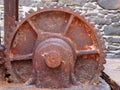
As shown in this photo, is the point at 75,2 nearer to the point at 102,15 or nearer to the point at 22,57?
the point at 102,15

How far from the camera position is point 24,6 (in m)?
7.08

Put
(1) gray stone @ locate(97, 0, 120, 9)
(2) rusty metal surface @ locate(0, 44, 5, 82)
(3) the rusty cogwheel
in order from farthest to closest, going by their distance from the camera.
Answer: (1) gray stone @ locate(97, 0, 120, 9)
(2) rusty metal surface @ locate(0, 44, 5, 82)
(3) the rusty cogwheel

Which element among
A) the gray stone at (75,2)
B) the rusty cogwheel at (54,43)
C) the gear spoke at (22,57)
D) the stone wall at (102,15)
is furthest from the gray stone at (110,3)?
the gear spoke at (22,57)

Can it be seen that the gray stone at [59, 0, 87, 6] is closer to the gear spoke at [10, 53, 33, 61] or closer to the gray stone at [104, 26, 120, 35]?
the gray stone at [104, 26, 120, 35]

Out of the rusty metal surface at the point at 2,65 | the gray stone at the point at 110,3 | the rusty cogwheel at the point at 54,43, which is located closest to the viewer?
the rusty cogwheel at the point at 54,43

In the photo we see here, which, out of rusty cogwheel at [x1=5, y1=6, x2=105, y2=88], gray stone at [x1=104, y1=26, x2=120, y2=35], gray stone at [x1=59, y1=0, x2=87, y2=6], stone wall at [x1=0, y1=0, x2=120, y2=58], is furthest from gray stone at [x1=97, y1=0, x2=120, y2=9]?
rusty cogwheel at [x1=5, y1=6, x2=105, y2=88]

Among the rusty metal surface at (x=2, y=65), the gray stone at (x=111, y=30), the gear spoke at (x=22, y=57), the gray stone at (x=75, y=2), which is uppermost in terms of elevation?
the gear spoke at (x=22, y=57)

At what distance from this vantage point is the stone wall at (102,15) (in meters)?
7.01

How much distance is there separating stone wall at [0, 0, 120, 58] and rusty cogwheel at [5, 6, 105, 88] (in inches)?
181

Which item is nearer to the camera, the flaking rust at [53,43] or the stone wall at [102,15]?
the flaking rust at [53,43]

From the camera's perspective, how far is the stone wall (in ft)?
23.0

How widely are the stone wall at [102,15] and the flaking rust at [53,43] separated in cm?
460

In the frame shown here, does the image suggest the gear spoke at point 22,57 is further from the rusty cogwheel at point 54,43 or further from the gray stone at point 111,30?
the gray stone at point 111,30

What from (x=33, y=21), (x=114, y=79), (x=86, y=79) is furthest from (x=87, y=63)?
(x=33, y=21)
